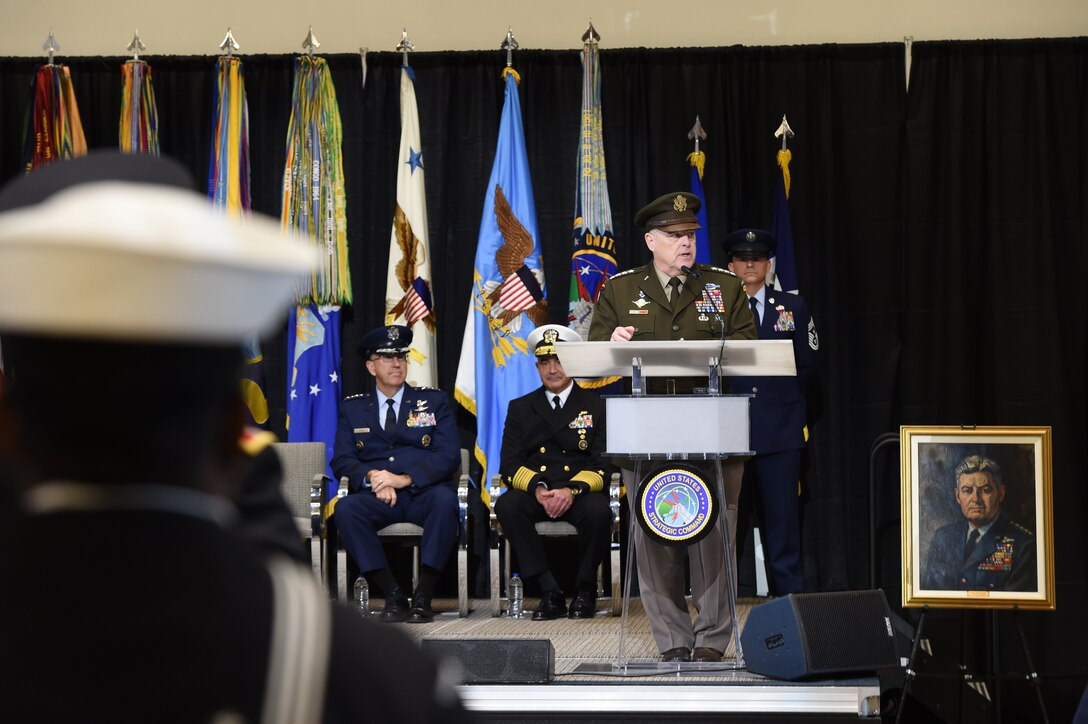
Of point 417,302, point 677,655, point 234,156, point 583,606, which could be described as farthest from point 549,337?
point 677,655

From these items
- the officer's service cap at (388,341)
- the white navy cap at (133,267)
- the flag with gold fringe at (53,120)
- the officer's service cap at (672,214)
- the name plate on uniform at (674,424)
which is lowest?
the name plate on uniform at (674,424)

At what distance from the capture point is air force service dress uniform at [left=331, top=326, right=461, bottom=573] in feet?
18.8

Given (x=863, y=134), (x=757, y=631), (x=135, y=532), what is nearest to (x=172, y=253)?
(x=135, y=532)

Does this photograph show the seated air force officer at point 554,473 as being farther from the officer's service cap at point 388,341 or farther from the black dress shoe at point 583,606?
the officer's service cap at point 388,341

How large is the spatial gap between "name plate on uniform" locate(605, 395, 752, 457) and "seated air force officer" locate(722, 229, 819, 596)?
5.99 ft

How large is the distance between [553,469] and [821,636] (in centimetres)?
219

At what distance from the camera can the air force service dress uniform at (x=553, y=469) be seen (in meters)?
5.72

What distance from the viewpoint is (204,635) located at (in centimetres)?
63

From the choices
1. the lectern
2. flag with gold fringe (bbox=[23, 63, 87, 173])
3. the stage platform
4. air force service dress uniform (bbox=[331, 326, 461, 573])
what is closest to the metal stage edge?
the stage platform

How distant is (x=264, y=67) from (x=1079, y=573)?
460 centimetres

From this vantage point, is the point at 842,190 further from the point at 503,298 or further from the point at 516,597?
the point at 516,597

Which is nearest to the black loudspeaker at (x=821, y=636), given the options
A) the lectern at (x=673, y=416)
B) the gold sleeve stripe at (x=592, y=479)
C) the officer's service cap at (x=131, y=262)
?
the lectern at (x=673, y=416)

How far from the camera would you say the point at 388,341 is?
19.6 feet

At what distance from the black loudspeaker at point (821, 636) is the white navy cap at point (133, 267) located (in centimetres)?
341
